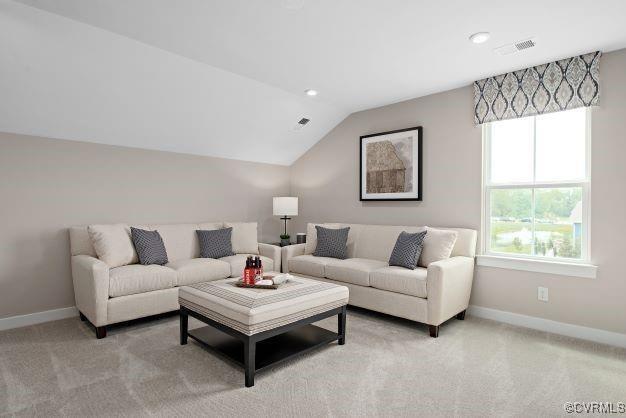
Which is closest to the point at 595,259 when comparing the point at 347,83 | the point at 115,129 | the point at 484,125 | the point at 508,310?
the point at 508,310

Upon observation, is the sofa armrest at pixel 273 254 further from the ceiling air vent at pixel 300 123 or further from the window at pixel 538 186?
the window at pixel 538 186

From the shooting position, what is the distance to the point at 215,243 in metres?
4.37

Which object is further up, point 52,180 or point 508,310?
point 52,180

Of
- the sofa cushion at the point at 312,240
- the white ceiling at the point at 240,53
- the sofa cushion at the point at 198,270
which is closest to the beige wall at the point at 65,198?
the white ceiling at the point at 240,53

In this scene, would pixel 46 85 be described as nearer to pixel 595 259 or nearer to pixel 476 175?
pixel 476 175

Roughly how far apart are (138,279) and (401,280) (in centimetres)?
248

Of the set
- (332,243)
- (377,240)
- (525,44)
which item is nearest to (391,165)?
(377,240)

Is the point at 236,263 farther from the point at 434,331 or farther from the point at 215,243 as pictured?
the point at 434,331

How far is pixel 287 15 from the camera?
8.34ft

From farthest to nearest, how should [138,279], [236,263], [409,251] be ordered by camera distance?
[236,263] → [409,251] → [138,279]

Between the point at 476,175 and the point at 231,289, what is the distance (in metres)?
2.85

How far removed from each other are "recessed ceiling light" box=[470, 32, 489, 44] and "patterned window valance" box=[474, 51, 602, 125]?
94 cm

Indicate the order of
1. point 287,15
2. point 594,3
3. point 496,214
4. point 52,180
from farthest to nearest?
point 496,214
point 52,180
point 287,15
point 594,3

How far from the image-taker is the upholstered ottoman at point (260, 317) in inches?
93.3
